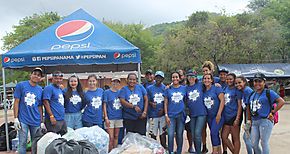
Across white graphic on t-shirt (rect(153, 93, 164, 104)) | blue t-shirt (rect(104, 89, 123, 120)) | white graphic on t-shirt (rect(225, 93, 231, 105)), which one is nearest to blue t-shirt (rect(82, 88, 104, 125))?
blue t-shirt (rect(104, 89, 123, 120))

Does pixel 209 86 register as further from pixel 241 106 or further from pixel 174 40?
pixel 174 40

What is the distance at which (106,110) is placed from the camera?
6.81m

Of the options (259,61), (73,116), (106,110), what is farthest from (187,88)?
(259,61)

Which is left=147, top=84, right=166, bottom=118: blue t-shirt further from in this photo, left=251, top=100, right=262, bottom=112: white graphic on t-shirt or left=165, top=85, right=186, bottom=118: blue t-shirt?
left=251, top=100, right=262, bottom=112: white graphic on t-shirt

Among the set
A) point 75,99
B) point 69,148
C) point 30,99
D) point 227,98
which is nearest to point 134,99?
point 75,99

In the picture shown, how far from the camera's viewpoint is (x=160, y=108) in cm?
670

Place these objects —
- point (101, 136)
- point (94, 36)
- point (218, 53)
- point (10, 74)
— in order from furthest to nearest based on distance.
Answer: point (10, 74) → point (218, 53) → point (94, 36) → point (101, 136)

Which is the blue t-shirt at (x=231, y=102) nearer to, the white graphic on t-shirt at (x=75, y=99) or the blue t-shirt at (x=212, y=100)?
the blue t-shirt at (x=212, y=100)

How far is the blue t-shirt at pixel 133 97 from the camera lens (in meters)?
6.55

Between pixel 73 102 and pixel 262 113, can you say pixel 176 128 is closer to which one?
pixel 262 113

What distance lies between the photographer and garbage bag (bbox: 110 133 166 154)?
5.25 metres

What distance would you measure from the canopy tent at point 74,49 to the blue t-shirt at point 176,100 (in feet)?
5.33

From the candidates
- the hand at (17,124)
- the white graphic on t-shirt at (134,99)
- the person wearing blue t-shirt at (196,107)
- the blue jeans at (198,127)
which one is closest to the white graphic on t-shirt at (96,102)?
the white graphic on t-shirt at (134,99)

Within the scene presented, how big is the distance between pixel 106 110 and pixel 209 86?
2.04 metres
